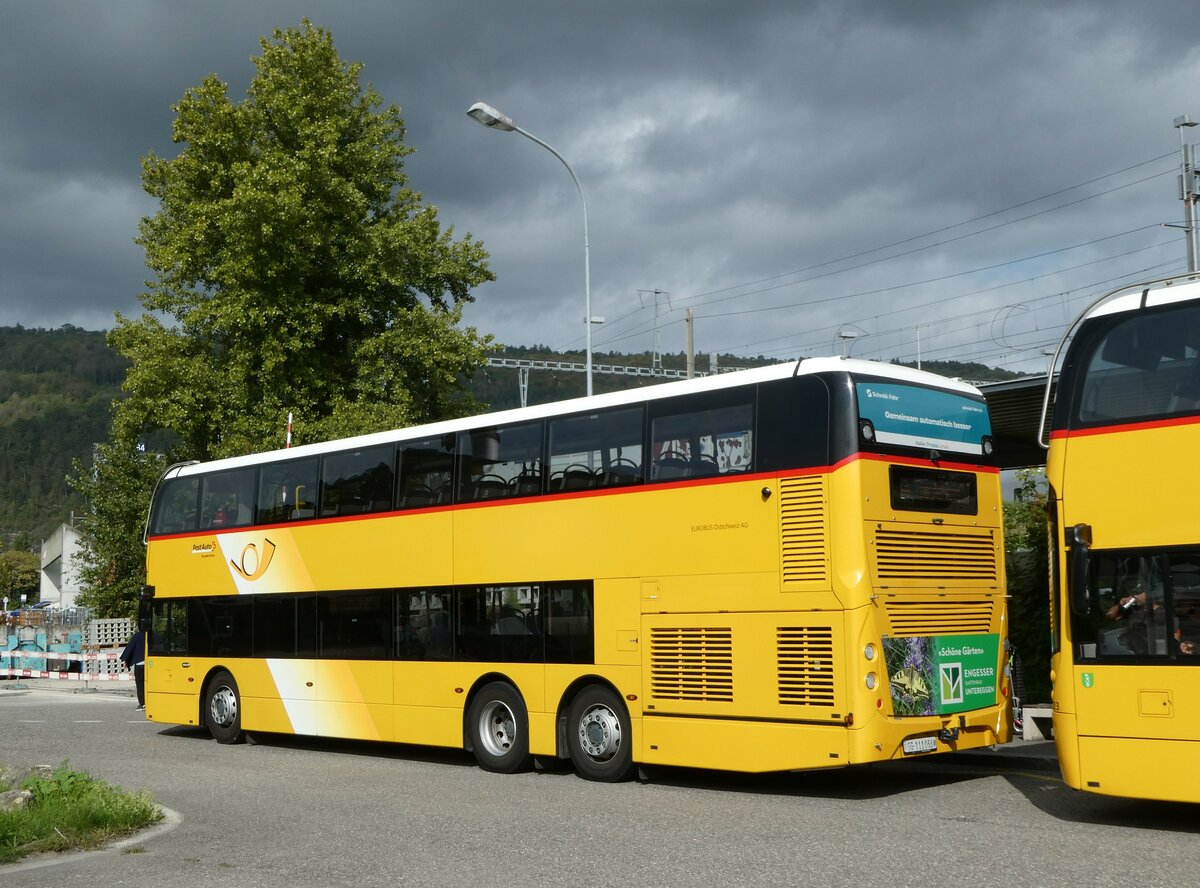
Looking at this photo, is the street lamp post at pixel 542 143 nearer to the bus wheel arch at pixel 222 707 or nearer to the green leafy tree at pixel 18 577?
the bus wheel arch at pixel 222 707

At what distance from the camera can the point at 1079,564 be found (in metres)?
9.89

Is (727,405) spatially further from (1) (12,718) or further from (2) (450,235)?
(2) (450,235)

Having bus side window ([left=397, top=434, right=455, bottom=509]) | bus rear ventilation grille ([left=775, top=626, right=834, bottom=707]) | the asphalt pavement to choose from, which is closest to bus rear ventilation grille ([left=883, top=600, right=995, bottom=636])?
bus rear ventilation grille ([left=775, top=626, right=834, bottom=707])

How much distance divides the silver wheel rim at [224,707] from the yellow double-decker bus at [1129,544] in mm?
12919

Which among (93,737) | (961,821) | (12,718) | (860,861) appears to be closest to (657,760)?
(961,821)

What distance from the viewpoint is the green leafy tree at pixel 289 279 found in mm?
28938

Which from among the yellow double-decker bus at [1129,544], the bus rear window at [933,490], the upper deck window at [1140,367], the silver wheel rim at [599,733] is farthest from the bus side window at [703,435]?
the upper deck window at [1140,367]

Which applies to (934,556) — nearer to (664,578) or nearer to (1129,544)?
(1129,544)

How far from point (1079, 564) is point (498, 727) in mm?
7445

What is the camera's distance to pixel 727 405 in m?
12.5

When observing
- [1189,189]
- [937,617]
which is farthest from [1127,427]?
[1189,189]

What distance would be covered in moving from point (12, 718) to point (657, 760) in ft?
53.0

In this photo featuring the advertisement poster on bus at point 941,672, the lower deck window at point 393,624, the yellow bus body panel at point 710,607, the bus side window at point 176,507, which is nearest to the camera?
the yellow bus body panel at point 710,607

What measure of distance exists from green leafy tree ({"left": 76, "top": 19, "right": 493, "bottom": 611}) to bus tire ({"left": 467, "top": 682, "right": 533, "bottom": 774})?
1442 centimetres
